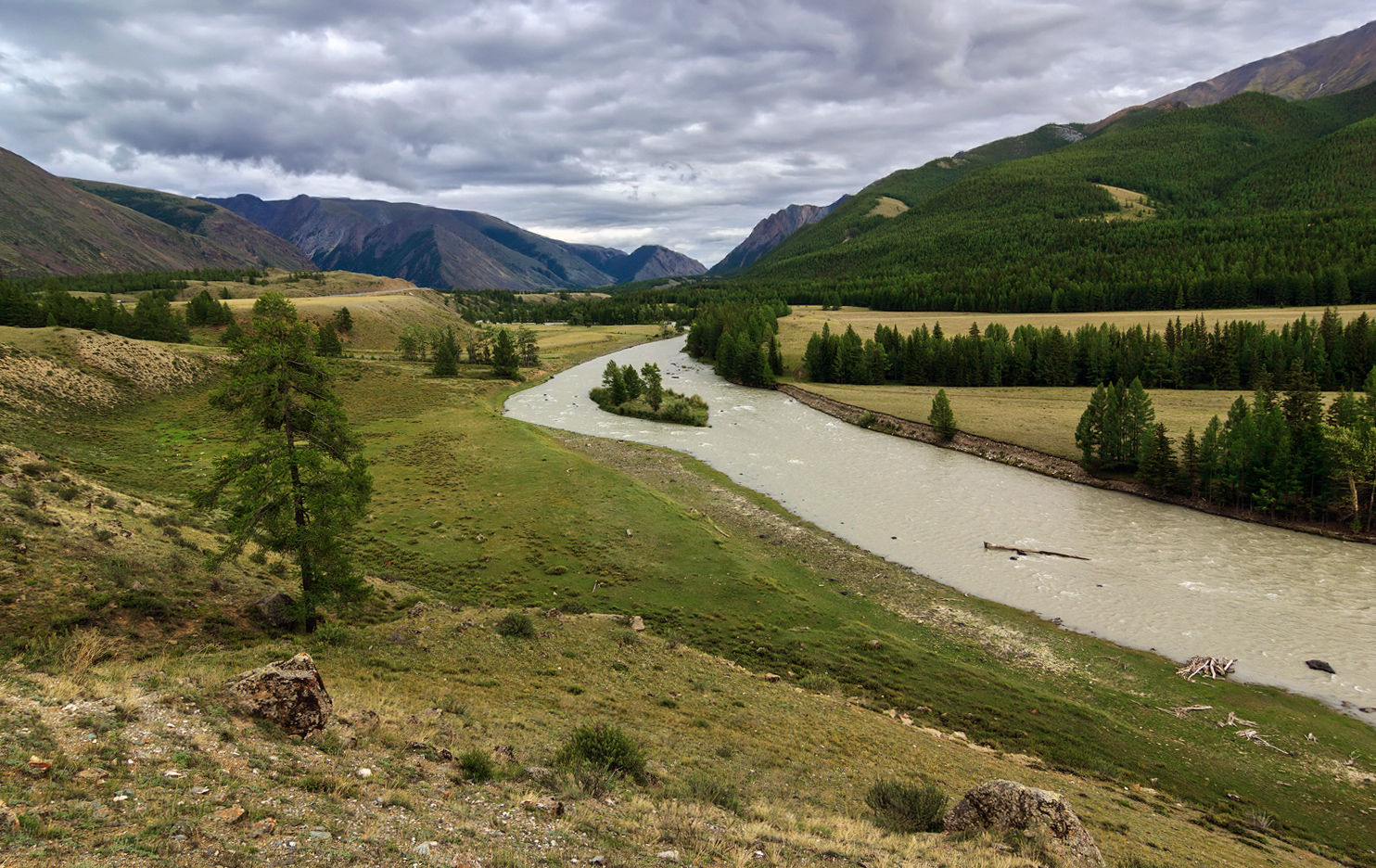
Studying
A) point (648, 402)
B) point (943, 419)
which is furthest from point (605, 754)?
point (648, 402)

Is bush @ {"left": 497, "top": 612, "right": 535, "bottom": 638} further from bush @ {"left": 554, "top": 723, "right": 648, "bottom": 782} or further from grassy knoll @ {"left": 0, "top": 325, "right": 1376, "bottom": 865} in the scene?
bush @ {"left": 554, "top": 723, "right": 648, "bottom": 782}

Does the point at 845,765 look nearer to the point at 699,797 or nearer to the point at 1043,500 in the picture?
the point at 699,797

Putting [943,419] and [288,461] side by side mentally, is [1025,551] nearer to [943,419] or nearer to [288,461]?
[943,419]

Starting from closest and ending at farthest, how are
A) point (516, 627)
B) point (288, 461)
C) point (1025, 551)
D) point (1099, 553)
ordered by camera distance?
point (288, 461) < point (516, 627) < point (1099, 553) < point (1025, 551)

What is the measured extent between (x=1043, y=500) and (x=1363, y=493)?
64.7 feet

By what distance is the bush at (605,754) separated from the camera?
14250mm

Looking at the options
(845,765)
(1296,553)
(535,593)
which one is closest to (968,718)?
(845,765)

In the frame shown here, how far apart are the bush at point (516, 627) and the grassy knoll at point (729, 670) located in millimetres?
604

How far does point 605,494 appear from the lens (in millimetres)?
46656

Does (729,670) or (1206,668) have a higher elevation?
(729,670)

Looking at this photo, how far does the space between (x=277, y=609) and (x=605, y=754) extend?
1452 centimetres

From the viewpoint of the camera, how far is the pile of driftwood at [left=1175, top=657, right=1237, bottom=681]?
87.6ft

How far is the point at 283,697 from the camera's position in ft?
42.4

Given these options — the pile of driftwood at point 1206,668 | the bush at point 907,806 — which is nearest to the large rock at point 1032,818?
the bush at point 907,806
